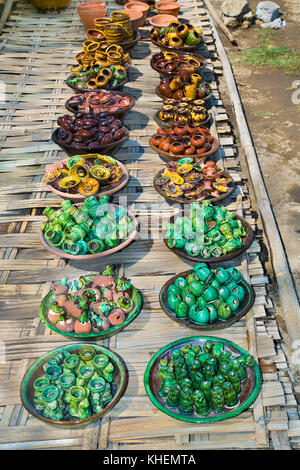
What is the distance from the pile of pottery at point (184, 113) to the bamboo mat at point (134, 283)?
0.33m

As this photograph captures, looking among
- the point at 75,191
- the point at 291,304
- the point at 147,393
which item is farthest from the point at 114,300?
the point at 291,304

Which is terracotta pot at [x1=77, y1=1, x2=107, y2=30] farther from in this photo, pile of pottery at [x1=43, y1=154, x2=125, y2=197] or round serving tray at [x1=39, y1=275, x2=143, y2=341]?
round serving tray at [x1=39, y1=275, x2=143, y2=341]

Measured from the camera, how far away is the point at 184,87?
19.3ft

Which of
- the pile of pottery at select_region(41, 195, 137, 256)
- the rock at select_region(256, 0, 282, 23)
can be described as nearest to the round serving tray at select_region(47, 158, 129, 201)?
the pile of pottery at select_region(41, 195, 137, 256)

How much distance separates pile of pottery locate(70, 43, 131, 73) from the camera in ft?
21.1

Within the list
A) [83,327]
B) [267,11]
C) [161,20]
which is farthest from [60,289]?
[267,11]

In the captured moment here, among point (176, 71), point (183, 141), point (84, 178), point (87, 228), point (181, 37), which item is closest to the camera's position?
point (87, 228)

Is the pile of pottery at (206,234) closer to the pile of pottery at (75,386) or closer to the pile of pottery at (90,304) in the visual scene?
the pile of pottery at (90,304)

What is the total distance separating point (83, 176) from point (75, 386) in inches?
87.7

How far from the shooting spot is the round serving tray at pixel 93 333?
123 inches

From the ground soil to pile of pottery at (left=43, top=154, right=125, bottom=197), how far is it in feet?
9.27

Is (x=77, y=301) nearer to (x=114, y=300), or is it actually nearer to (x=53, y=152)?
(x=114, y=300)

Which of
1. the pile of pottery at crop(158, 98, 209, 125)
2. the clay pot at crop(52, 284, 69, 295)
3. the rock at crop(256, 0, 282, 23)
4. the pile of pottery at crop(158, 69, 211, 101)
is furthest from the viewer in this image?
the rock at crop(256, 0, 282, 23)

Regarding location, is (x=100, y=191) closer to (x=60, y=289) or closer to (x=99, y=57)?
(x=60, y=289)
